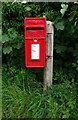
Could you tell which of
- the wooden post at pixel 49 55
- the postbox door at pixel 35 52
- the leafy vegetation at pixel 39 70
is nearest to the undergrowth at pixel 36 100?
the leafy vegetation at pixel 39 70

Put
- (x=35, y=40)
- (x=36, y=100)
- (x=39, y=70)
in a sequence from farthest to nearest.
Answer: (x=39, y=70), (x=36, y=100), (x=35, y=40)

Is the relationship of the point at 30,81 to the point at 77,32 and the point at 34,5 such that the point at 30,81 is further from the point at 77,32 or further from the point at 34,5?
the point at 34,5

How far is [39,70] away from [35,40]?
100 centimetres

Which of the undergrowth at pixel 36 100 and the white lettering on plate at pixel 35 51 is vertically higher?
the white lettering on plate at pixel 35 51

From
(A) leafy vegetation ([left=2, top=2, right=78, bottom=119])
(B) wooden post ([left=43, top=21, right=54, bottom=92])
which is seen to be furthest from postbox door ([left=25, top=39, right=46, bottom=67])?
(A) leafy vegetation ([left=2, top=2, right=78, bottom=119])

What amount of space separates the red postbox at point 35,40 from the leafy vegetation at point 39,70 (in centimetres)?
37

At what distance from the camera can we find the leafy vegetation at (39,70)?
3045 mm

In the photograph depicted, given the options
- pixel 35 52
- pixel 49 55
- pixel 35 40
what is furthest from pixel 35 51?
pixel 49 55

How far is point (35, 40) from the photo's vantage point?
3.03 metres

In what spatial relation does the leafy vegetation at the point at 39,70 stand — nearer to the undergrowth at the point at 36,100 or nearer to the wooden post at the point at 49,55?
the undergrowth at the point at 36,100

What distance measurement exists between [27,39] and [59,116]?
1258 mm

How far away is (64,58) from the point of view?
3912 millimetres

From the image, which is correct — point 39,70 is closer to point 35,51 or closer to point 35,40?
point 35,51

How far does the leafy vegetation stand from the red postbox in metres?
0.37
